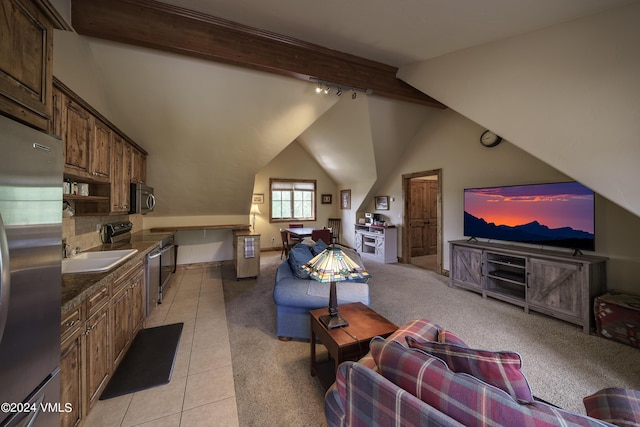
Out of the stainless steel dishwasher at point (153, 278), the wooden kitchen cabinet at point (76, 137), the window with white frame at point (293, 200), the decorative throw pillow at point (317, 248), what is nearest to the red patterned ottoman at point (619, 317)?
the decorative throw pillow at point (317, 248)

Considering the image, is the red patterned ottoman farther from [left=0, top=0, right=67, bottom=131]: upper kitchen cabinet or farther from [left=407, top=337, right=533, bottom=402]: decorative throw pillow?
[left=0, top=0, right=67, bottom=131]: upper kitchen cabinet

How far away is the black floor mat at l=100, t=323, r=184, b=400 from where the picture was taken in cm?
184

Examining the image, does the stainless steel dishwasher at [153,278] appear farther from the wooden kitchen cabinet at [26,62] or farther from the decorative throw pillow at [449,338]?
the decorative throw pillow at [449,338]

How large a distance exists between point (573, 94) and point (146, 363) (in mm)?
4287

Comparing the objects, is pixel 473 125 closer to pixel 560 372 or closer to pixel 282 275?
pixel 560 372

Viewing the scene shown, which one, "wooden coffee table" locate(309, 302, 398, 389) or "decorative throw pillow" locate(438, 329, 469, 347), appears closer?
"decorative throw pillow" locate(438, 329, 469, 347)

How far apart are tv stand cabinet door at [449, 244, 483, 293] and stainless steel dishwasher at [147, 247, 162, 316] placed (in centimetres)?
432

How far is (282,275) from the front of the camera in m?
2.58

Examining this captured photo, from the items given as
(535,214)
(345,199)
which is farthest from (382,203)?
(535,214)

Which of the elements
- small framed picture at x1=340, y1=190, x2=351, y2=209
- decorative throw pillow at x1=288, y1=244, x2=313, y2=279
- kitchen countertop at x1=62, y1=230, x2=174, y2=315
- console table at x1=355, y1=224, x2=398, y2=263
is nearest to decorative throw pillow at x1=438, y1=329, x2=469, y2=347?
decorative throw pillow at x1=288, y1=244, x2=313, y2=279

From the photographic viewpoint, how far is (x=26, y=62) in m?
1.02

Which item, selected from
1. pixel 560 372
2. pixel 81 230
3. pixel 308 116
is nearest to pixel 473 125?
pixel 308 116

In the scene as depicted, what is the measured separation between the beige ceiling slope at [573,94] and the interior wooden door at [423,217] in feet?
12.0

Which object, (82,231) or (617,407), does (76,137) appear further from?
(617,407)
